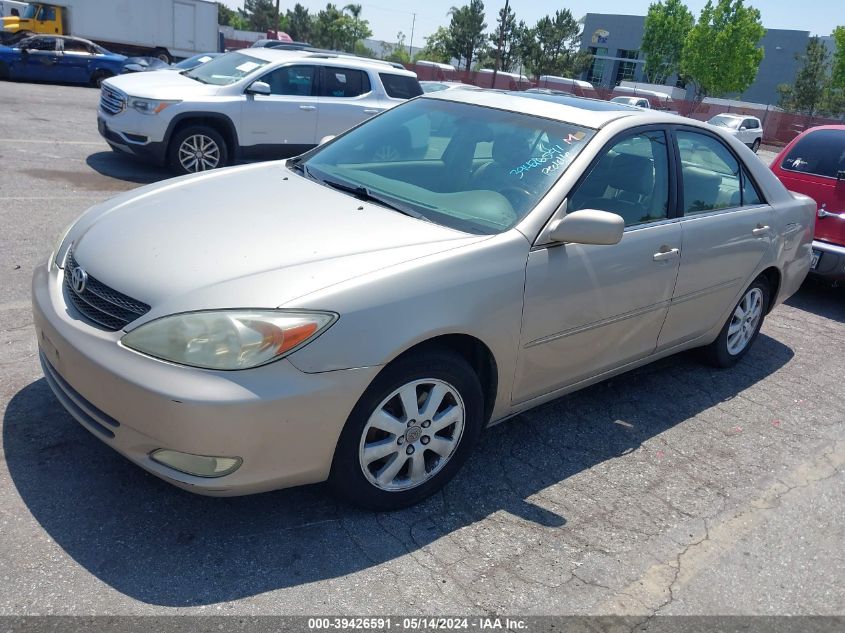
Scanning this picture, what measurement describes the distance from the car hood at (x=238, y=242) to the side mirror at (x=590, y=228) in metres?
0.38

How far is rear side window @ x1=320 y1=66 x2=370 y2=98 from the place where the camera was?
1007 cm

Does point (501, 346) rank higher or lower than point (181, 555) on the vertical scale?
higher

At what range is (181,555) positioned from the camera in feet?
8.87

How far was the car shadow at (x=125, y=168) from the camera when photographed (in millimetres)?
9305

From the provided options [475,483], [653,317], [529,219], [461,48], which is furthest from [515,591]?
[461,48]

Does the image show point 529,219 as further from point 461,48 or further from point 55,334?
point 461,48

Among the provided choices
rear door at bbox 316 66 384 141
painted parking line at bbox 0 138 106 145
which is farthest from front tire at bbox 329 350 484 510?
painted parking line at bbox 0 138 106 145

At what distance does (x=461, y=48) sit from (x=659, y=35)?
18130 mm

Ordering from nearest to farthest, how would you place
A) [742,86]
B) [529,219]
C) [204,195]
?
[529,219] → [204,195] → [742,86]

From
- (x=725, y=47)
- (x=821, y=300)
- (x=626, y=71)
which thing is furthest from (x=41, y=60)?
(x=626, y=71)

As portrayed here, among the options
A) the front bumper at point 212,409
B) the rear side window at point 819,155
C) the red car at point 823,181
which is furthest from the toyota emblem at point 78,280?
the rear side window at point 819,155

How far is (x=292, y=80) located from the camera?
976 centimetres

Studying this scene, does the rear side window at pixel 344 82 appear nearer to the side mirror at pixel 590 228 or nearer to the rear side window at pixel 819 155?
the rear side window at pixel 819 155

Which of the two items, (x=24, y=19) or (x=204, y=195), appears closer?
(x=204, y=195)
